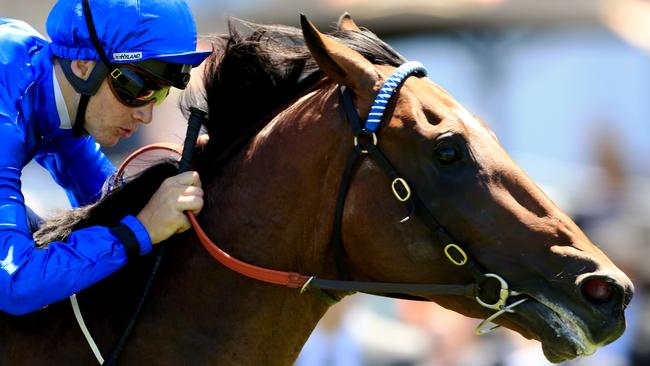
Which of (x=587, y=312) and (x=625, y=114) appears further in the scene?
(x=625, y=114)

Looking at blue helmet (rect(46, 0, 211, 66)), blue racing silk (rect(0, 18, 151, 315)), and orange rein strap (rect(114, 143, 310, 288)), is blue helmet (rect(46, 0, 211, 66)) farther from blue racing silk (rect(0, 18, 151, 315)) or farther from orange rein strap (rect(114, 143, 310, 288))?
orange rein strap (rect(114, 143, 310, 288))

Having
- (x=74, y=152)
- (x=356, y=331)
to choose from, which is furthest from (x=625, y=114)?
(x=74, y=152)

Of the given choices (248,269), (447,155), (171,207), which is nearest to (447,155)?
(447,155)

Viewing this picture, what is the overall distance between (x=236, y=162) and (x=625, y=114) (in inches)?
378

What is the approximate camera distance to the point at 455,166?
11.8ft

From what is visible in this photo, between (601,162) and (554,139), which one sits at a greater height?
(601,162)

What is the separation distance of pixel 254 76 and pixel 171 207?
2.10 ft

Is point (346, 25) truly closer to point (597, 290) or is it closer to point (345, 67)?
point (345, 67)

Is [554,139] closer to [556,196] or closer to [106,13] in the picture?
[556,196]

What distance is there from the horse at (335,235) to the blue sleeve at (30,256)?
0.83 feet

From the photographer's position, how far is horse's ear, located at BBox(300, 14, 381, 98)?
369cm

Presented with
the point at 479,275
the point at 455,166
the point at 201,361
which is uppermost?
the point at 455,166

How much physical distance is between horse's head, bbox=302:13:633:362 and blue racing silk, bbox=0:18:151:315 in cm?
81

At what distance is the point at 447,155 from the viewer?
358cm
